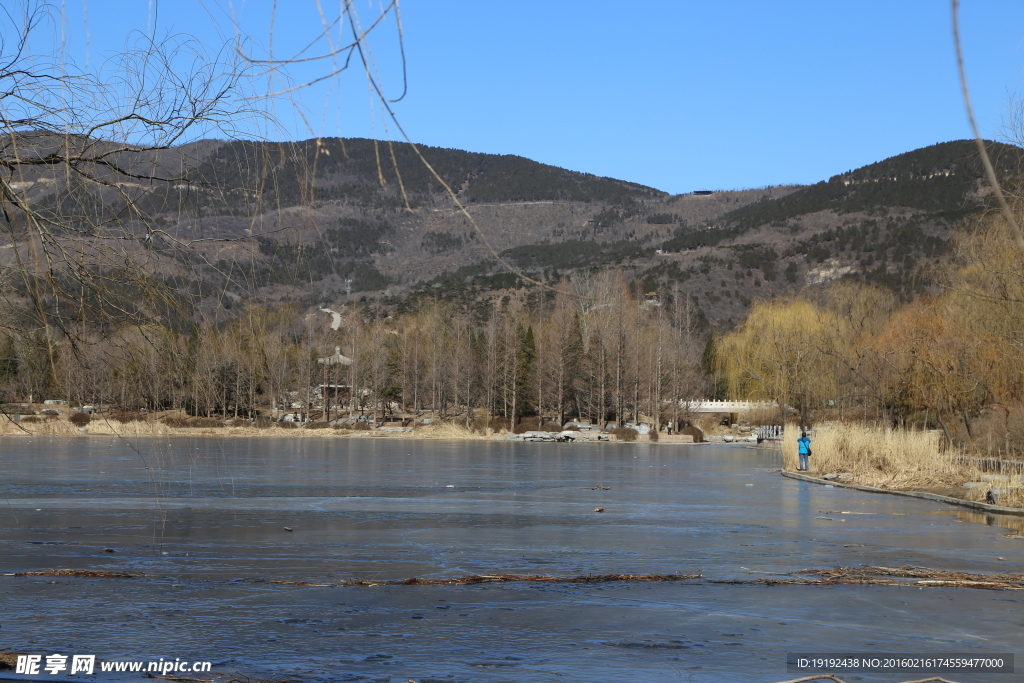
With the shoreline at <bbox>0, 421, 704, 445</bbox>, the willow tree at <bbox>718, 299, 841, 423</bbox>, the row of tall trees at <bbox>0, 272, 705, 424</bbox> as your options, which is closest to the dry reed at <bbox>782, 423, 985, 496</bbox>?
the willow tree at <bbox>718, 299, 841, 423</bbox>

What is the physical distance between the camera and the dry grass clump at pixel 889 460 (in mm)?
26609

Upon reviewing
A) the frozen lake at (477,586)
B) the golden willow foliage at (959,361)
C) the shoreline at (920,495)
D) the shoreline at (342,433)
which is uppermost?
the golden willow foliage at (959,361)

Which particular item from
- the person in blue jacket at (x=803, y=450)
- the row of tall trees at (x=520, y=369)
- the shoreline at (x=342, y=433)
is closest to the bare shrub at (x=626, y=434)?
the shoreline at (x=342, y=433)

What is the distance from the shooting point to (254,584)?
10.9 metres

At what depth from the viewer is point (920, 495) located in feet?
79.3

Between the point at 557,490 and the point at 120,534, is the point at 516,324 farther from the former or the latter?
the point at 120,534

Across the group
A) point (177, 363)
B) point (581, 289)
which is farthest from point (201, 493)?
point (581, 289)

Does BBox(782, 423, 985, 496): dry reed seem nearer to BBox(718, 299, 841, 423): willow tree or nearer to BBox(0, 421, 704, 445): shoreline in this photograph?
BBox(718, 299, 841, 423): willow tree

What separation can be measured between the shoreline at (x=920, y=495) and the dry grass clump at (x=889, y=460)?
56cm

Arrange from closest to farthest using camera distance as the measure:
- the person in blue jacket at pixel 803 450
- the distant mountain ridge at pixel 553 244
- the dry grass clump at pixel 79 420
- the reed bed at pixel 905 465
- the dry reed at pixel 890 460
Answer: the distant mountain ridge at pixel 553 244, the reed bed at pixel 905 465, the dry reed at pixel 890 460, the person in blue jacket at pixel 803 450, the dry grass clump at pixel 79 420

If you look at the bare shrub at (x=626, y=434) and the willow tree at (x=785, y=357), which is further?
the bare shrub at (x=626, y=434)

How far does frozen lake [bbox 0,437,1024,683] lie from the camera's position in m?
8.03

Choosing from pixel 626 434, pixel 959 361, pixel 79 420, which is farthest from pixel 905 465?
pixel 79 420

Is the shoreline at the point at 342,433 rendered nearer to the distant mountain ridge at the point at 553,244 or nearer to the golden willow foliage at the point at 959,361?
the distant mountain ridge at the point at 553,244
